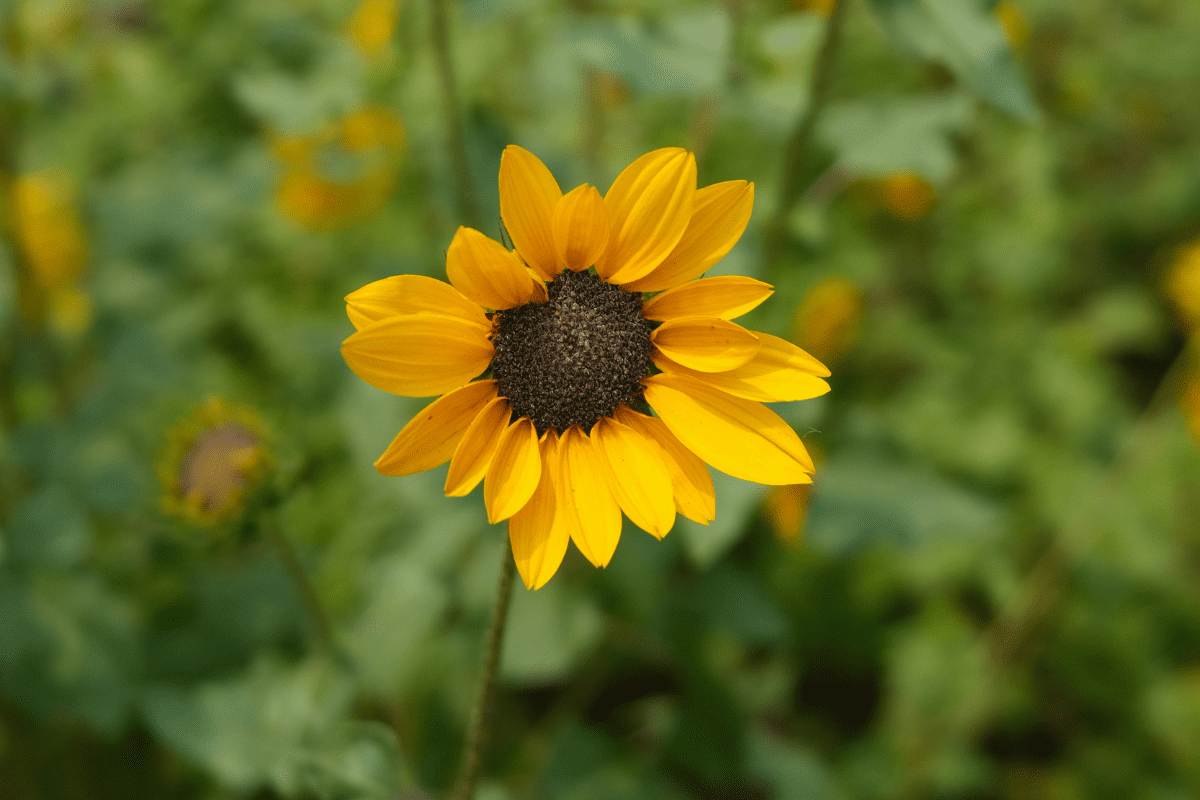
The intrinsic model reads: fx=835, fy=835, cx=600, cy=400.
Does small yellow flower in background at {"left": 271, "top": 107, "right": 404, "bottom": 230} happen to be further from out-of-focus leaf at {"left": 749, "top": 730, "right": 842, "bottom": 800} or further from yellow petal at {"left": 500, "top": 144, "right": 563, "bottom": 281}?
out-of-focus leaf at {"left": 749, "top": 730, "right": 842, "bottom": 800}

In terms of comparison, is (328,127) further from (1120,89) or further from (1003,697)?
(1120,89)

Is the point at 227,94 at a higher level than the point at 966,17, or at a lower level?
lower

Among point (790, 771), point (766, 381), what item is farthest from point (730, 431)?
point (790, 771)

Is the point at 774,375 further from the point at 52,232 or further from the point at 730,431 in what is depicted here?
the point at 52,232

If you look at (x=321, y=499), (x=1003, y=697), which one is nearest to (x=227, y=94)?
(x=321, y=499)

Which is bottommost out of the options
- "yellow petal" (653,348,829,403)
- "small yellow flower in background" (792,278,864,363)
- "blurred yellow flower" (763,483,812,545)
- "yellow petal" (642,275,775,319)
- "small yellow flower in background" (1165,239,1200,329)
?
"blurred yellow flower" (763,483,812,545)

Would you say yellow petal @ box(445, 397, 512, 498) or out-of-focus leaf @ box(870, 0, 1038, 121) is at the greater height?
out-of-focus leaf @ box(870, 0, 1038, 121)

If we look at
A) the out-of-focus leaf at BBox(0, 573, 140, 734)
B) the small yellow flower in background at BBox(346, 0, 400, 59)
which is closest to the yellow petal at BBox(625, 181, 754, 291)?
the small yellow flower in background at BBox(346, 0, 400, 59)
